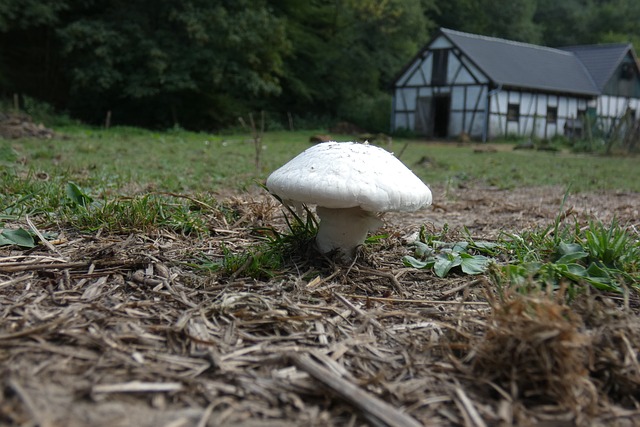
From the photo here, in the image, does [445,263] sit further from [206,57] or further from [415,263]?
[206,57]

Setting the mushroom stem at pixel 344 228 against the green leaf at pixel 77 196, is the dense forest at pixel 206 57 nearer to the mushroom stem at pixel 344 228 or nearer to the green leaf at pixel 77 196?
the green leaf at pixel 77 196

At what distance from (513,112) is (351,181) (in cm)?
2218

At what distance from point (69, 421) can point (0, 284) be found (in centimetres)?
101

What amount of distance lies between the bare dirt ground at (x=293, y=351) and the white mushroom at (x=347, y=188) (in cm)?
23

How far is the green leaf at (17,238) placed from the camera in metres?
2.42

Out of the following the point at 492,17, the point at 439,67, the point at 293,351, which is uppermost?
the point at 492,17

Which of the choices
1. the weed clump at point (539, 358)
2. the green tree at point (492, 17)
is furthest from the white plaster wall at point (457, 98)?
the weed clump at point (539, 358)

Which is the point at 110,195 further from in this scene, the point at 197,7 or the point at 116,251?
the point at 197,7

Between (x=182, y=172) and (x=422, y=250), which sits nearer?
(x=422, y=250)

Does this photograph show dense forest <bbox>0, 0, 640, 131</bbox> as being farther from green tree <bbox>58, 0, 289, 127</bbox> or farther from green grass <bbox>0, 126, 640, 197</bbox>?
green grass <bbox>0, 126, 640, 197</bbox>

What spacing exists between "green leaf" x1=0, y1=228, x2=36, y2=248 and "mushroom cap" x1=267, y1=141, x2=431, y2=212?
1.13m

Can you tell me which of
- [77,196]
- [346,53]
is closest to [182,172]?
[77,196]

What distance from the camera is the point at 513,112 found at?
22453mm

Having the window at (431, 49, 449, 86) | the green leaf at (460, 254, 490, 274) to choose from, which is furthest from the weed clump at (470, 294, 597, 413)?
the window at (431, 49, 449, 86)
